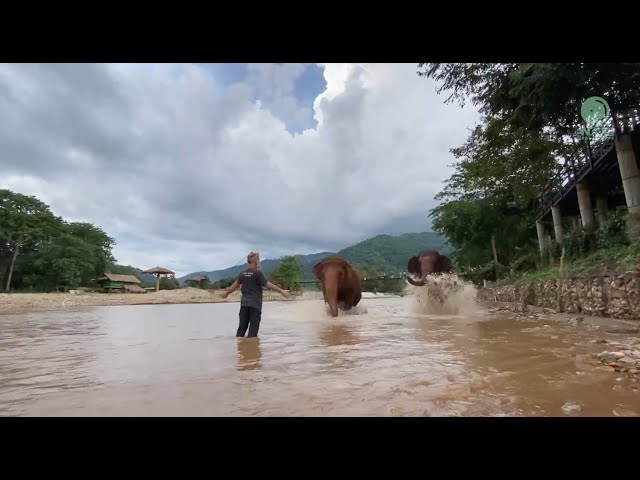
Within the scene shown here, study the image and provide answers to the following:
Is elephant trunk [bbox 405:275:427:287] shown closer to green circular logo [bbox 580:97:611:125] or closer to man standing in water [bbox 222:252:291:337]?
green circular logo [bbox 580:97:611:125]

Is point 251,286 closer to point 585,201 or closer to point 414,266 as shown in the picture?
point 414,266

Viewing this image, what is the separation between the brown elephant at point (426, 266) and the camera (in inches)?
573

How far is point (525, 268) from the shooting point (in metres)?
21.5

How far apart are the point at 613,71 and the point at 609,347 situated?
7092 millimetres

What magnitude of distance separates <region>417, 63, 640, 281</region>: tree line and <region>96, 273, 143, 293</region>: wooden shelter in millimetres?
37181

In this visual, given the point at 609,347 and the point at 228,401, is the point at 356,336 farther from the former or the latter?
the point at 228,401

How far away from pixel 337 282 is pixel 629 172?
875 centimetres

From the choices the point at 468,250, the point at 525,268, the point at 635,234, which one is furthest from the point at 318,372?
the point at 468,250

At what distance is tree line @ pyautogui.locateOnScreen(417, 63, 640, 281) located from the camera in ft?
29.4

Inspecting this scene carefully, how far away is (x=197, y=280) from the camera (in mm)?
44531

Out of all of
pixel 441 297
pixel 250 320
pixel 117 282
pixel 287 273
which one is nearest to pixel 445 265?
pixel 441 297

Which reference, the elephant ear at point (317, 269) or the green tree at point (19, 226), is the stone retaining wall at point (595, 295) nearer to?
the elephant ear at point (317, 269)

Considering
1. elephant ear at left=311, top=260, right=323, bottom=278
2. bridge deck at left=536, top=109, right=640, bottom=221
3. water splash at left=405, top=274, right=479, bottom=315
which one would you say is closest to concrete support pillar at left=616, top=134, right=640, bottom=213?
bridge deck at left=536, top=109, right=640, bottom=221

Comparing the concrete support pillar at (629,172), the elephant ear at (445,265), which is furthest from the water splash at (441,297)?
the concrete support pillar at (629,172)
